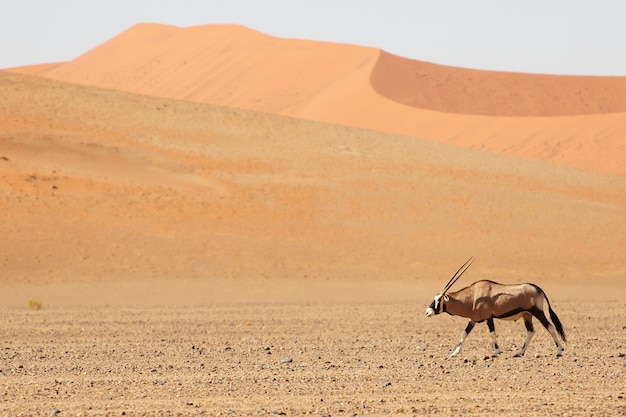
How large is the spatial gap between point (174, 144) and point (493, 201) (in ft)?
34.1

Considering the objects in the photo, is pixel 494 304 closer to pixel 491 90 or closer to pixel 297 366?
pixel 297 366

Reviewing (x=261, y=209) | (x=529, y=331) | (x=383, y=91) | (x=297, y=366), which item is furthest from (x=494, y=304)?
(x=383, y=91)

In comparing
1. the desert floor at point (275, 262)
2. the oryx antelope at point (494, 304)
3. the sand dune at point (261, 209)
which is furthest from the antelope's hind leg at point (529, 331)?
the sand dune at point (261, 209)

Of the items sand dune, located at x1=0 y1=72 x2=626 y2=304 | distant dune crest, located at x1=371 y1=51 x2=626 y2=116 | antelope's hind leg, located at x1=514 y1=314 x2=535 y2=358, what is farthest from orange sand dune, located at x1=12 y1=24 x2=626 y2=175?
antelope's hind leg, located at x1=514 y1=314 x2=535 y2=358

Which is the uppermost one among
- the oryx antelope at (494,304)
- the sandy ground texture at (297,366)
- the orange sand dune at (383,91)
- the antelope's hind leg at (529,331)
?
the orange sand dune at (383,91)

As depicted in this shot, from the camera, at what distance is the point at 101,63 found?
123500 millimetres

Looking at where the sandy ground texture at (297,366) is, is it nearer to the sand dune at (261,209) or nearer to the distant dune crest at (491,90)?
the sand dune at (261,209)

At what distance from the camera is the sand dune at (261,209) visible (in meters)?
27.4

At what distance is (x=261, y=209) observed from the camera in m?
32.2

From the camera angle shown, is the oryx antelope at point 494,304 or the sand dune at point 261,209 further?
the sand dune at point 261,209

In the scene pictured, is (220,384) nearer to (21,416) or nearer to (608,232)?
(21,416)

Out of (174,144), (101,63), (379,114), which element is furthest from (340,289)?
(101,63)

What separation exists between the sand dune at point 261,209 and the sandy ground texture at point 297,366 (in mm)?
5887

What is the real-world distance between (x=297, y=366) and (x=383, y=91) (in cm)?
6991
